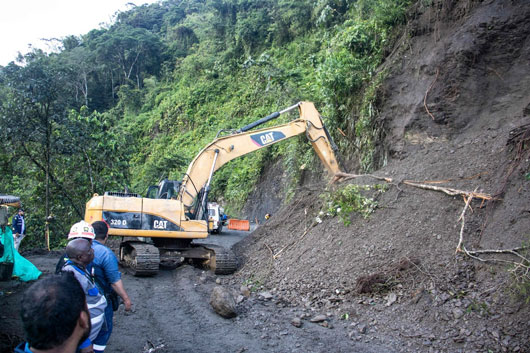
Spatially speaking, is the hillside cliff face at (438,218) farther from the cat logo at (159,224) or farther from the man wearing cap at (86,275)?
the man wearing cap at (86,275)

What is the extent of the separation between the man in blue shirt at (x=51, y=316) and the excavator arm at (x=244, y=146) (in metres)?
8.03

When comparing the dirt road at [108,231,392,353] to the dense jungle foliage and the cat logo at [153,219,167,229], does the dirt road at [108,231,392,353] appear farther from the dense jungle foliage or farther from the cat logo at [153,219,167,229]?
the dense jungle foliage

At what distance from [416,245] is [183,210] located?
5301 mm

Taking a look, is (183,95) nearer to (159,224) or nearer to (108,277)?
(159,224)

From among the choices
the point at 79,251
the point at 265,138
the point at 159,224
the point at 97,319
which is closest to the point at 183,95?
the point at 265,138

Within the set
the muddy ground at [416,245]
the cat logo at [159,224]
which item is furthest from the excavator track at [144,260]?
the cat logo at [159,224]

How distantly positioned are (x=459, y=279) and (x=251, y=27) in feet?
109

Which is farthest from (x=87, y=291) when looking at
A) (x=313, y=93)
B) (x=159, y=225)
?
(x=313, y=93)

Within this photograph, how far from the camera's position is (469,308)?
539cm

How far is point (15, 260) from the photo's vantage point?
8430 millimetres

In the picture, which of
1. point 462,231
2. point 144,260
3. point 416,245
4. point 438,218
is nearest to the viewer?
point 462,231

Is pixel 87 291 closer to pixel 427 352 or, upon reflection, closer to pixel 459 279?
pixel 427 352

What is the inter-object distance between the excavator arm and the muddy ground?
1289mm

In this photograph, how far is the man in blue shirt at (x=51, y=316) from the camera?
2002 mm
